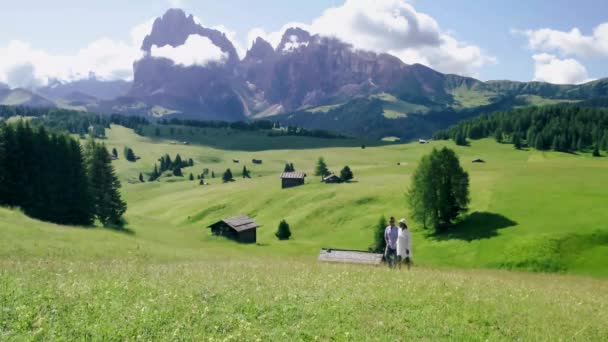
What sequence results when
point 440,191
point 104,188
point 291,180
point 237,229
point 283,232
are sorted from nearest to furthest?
point 104,188
point 440,191
point 237,229
point 283,232
point 291,180

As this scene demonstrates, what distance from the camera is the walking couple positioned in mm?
26078

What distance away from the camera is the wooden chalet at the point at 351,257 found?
3644cm

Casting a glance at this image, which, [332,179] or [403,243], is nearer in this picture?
[403,243]

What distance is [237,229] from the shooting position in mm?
84438

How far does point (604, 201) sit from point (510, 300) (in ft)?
237

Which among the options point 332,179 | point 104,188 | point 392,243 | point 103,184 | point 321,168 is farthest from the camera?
point 321,168

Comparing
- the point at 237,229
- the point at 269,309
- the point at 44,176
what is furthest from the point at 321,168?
the point at 269,309

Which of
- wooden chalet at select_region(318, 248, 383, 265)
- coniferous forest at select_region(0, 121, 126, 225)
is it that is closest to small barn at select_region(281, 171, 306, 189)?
coniferous forest at select_region(0, 121, 126, 225)

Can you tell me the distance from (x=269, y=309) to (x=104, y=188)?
74550 mm

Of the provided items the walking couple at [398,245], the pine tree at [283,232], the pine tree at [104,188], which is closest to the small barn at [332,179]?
the pine tree at [283,232]

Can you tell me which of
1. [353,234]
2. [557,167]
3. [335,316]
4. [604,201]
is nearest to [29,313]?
[335,316]

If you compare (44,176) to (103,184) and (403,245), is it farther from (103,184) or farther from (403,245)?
(403,245)

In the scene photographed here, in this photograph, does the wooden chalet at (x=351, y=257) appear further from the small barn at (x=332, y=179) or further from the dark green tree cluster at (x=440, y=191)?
the small barn at (x=332, y=179)

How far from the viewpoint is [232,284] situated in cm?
1669
